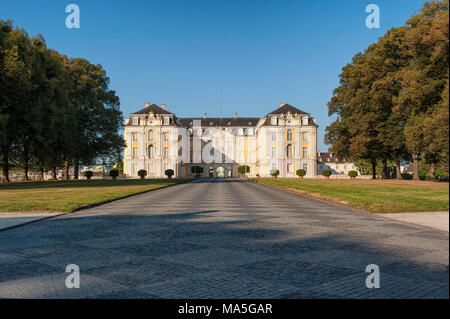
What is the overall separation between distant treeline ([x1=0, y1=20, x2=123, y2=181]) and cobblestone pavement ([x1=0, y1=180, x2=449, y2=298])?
22168 mm

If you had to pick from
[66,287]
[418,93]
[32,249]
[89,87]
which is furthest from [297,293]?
[89,87]

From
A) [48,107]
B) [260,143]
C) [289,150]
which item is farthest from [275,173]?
[48,107]

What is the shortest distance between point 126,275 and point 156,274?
0.39 metres

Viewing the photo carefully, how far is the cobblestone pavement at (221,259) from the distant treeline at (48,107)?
22.2m

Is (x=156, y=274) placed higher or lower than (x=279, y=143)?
lower

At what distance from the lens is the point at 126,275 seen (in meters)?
4.77

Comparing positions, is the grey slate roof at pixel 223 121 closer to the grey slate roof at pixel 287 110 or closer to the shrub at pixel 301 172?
the grey slate roof at pixel 287 110

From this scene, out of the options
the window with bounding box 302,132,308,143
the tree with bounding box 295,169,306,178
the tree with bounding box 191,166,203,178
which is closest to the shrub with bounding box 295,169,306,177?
the tree with bounding box 295,169,306,178

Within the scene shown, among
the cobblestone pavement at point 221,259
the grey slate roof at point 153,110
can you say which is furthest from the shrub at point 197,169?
the cobblestone pavement at point 221,259

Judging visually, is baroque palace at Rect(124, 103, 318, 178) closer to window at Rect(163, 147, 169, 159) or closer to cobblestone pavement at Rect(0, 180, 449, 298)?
window at Rect(163, 147, 169, 159)

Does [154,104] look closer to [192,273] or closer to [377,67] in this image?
[377,67]

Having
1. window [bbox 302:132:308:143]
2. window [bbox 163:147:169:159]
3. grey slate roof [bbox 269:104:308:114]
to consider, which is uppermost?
grey slate roof [bbox 269:104:308:114]

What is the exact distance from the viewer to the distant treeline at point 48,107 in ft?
97.0

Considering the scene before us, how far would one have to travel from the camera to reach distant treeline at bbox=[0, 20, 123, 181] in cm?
2956
